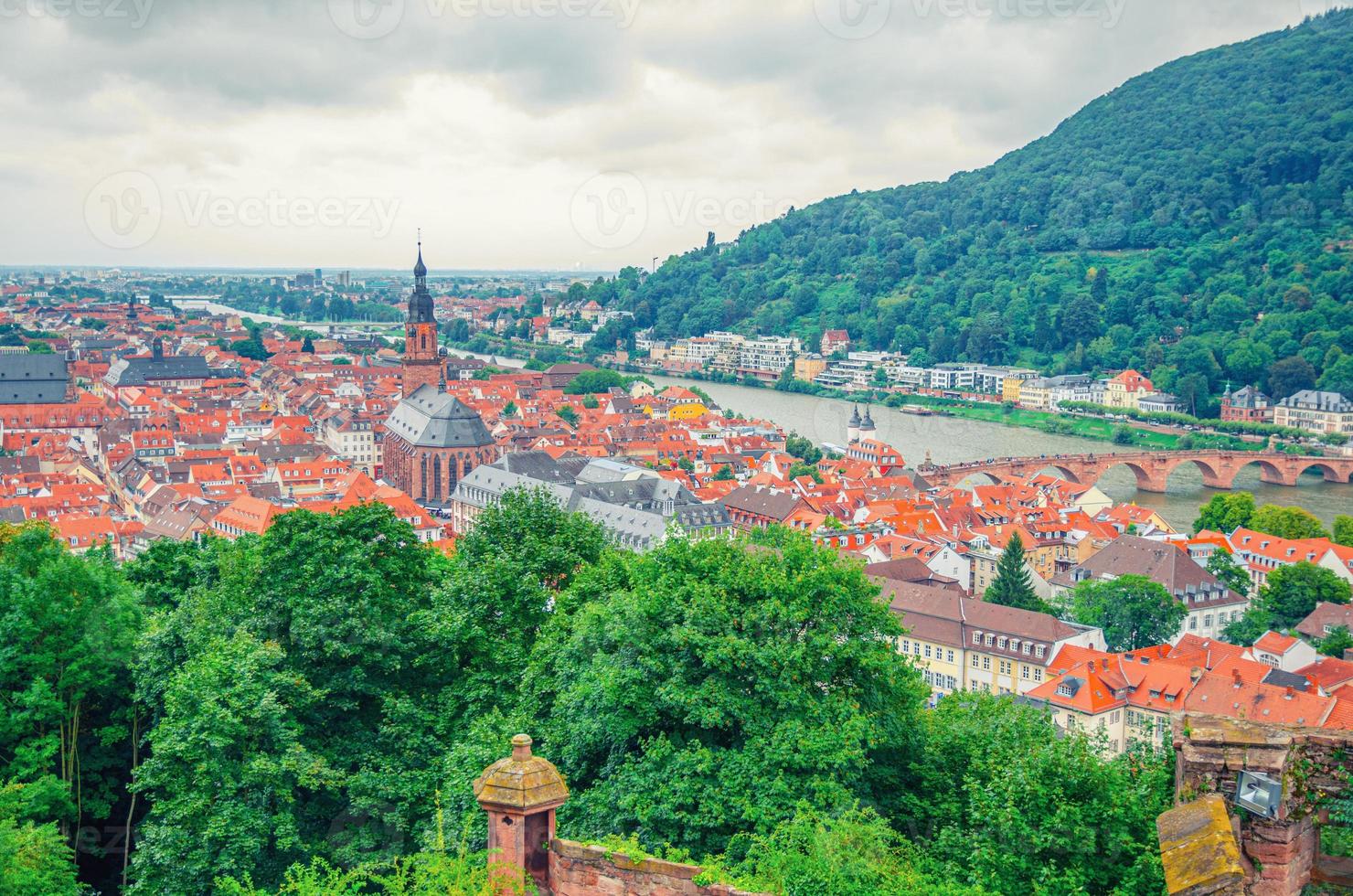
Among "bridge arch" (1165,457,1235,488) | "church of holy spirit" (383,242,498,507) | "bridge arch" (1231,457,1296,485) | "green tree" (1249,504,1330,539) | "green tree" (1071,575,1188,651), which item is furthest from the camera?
"bridge arch" (1231,457,1296,485)

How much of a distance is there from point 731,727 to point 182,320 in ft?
519

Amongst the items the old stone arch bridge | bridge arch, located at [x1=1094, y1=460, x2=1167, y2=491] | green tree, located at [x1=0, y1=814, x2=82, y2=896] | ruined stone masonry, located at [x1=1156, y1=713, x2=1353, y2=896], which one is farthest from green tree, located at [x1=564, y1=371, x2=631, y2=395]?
ruined stone masonry, located at [x1=1156, y1=713, x2=1353, y2=896]

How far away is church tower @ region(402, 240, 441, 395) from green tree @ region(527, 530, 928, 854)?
209 ft

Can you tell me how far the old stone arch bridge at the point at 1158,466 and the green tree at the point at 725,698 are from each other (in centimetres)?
5308

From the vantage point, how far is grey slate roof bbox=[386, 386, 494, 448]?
62175mm

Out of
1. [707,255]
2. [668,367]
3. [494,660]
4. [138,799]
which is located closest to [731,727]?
[494,660]

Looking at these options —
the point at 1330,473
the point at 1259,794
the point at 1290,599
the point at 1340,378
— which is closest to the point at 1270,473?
the point at 1330,473

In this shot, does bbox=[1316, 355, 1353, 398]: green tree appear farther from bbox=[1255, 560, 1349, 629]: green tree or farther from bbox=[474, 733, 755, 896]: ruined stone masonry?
bbox=[474, 733, 755, 896]: ruined stone masonry

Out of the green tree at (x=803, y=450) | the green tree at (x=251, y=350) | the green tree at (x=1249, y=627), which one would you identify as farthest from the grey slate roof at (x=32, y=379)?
the green tree at (x=1249, y=627)

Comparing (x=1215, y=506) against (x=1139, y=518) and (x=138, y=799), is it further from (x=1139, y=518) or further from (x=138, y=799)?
(x=138, y=799)

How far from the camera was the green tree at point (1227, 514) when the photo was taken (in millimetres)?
50312

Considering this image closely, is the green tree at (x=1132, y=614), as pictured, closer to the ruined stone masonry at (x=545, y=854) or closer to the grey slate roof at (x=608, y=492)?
the grey slate roof at (x=608, y=492)

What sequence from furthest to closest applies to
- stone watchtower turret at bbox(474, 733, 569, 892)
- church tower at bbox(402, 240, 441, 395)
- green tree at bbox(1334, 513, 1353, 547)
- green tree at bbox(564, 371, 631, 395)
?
green tree at bbox(564, 371, 631, 395), church tower at bbox(402, 240, 441, 395), green tree at bbox(1334, 513, 1353, 547), stone watchtower turret at bbox(474, 733, 569, 892)

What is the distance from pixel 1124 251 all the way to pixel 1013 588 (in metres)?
109
